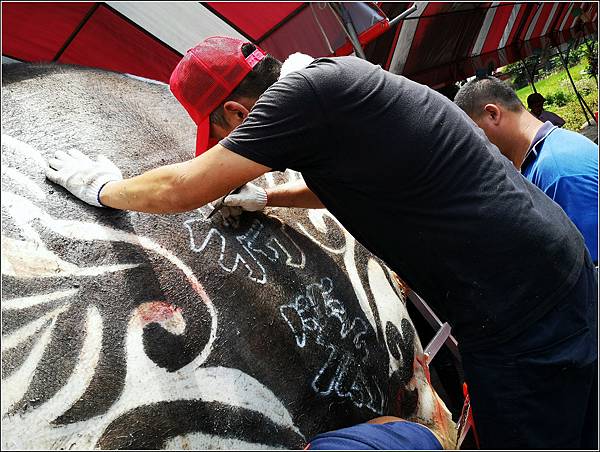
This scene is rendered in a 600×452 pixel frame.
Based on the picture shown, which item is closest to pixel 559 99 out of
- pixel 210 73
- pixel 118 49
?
pixel 118 49

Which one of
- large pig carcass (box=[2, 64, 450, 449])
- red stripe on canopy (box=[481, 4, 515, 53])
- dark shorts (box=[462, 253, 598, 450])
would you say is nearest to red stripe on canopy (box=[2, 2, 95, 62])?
large pig carcass (box=[2, 64, 450, 449])

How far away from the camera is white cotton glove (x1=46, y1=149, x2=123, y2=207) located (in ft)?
5.64

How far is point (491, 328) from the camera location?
66.3 inches

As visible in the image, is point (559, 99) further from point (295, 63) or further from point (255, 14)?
point (295, 63)

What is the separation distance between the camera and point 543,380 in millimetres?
1686

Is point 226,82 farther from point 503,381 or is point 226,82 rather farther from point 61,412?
point 503,381

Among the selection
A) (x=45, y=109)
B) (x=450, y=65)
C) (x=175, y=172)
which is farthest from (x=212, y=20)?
(x=450, y=65)

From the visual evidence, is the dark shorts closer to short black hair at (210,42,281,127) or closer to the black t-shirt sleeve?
the black t-shirt sleeve

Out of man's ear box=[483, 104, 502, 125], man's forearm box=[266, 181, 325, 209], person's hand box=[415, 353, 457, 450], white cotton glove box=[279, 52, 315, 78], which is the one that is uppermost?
white cotton glove box=[279, 52, 315, 78]

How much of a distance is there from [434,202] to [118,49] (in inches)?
91.3

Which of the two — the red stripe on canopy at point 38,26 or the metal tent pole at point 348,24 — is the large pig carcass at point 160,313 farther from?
the metal tent pole at point 348,24

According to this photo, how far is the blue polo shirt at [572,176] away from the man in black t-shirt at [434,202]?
816 millimetres

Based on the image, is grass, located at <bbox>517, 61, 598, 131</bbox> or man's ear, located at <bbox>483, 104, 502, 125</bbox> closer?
man's ear, located at <bbox>483, 104, 502, 125</bbox>

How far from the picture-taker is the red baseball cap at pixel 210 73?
5.93 feet
